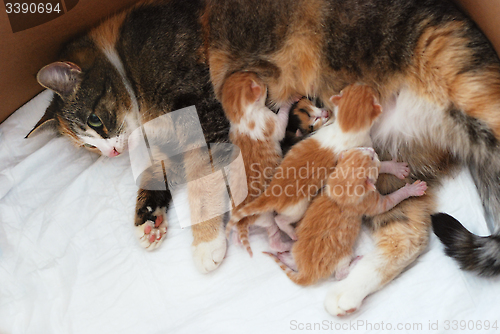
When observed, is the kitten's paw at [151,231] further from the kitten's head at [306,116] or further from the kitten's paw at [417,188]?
the kitten's paw at [417,188]

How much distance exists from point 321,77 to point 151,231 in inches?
33.0

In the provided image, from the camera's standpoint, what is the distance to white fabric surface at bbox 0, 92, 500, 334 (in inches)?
45.3

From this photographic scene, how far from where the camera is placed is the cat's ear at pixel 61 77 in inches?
47.7

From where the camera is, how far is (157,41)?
4.16ft

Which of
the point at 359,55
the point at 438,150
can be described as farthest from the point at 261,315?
the point at 359,55

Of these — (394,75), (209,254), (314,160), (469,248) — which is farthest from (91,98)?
(469,248)

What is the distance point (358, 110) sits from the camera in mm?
1157

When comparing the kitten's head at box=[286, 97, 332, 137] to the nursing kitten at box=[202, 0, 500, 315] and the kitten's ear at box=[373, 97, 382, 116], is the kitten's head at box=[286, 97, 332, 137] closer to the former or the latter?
the nursing kitten at box=[202, 0, 500, 315]

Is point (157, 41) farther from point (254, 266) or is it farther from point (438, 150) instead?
point (438, 150)

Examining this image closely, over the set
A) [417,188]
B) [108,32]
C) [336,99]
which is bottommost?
[417,188]

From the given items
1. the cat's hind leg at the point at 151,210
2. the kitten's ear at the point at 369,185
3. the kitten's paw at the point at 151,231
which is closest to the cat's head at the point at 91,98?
the cat's hind leg at the point at 151,210

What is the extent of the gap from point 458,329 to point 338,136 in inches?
27.1

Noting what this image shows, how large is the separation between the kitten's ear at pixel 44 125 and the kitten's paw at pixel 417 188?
1.32m

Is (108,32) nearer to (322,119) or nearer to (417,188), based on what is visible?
(322,119)
